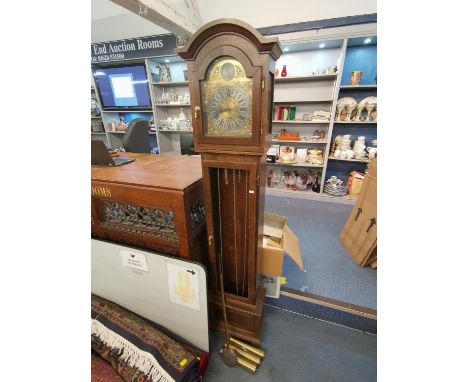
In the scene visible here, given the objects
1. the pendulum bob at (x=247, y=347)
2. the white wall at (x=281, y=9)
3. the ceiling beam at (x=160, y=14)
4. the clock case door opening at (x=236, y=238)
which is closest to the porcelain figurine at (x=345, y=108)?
the white wall at (x=281, y=9)

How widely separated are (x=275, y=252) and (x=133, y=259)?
0.80 metres

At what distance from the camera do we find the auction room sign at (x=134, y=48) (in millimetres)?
3091

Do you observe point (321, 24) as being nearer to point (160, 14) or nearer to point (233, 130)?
point (160, 14)

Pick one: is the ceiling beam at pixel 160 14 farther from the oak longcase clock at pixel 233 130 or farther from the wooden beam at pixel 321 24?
the oak longcase clock at pixel 233 130

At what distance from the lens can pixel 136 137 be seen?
254 cm

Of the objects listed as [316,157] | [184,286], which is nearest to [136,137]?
[184,286]

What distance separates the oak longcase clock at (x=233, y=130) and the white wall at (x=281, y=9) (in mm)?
2586

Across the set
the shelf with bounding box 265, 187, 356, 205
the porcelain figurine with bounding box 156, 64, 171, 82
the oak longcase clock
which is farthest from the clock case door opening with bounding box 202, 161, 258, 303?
the porcelain figurine with bounding box 156, 64, 171, 82

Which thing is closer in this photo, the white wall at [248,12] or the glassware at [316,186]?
the white wall at [248,12]

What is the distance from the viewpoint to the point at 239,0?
2.81 metres

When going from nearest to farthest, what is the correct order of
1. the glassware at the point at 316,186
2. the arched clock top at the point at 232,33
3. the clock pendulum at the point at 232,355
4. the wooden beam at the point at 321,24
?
the arched clock top at the point at 232,33, the clock pendulum at the point at 232,355, the wooden beam at the point at 321,24, the glassware at the point at 316,186

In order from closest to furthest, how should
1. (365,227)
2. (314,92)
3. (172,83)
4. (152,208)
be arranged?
(152,208), (365,227), (314,92), (172,83)

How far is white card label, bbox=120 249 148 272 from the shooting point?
108 cm

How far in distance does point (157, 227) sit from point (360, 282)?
1602 millimetres
